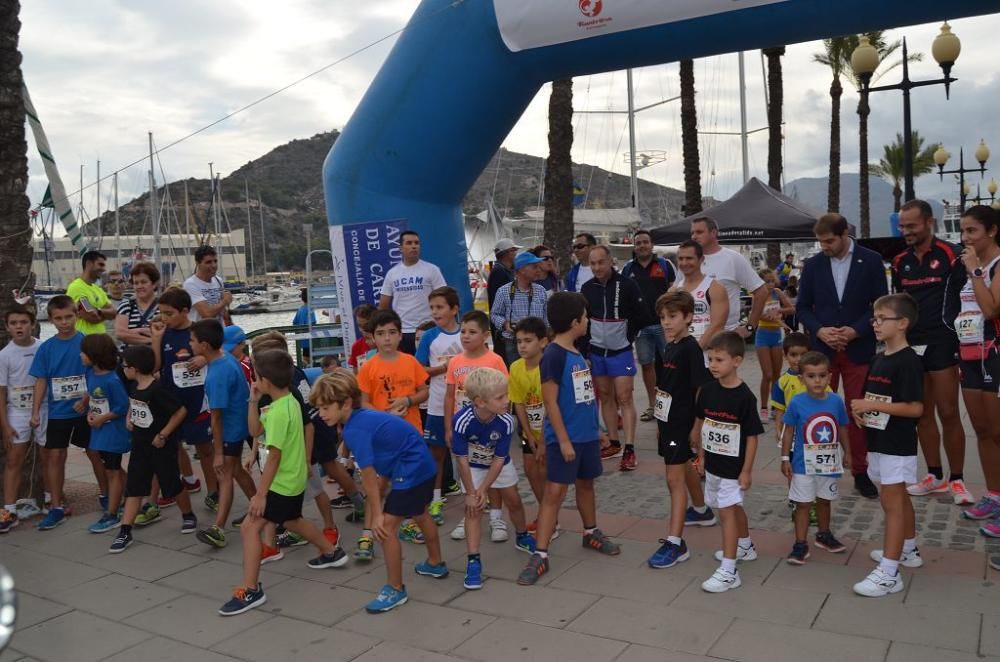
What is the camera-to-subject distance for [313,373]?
6539mm

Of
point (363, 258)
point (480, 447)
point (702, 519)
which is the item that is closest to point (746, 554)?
point (702, 519)

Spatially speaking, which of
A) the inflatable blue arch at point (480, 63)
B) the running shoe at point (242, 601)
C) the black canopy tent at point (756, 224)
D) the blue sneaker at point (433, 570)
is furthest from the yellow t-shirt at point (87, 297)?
the black canopy tent at point (756, 224)

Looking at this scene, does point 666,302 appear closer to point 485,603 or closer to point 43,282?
point 485,603

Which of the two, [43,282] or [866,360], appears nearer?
[866,360]

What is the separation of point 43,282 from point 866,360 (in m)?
73.8

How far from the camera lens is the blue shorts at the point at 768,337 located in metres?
8.16

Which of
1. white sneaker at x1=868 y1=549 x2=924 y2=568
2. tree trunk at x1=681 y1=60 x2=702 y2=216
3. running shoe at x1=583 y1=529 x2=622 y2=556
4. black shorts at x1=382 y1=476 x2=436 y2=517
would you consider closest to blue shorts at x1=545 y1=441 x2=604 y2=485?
running shoe at x1=583 y1=529 x2=622 y2=556

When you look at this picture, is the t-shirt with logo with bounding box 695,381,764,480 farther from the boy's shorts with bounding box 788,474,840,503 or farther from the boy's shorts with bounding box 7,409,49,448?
the boy's shorts with bounding box 7,409,49,448

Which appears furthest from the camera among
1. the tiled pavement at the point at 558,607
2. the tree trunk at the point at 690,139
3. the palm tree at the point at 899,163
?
the palm tree at the point at 899,163

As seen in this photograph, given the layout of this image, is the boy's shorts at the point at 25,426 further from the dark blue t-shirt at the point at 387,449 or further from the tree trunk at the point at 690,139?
the tree trunk at the point at 690,139

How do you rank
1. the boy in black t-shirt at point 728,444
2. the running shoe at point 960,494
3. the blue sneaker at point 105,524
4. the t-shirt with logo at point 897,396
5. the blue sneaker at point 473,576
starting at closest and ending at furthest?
1. the t-shirt with logo at point 897,396
2. the boy in black t-shirt at point 728,444
3. the blue sneaker at point 473,576
4. the running shoe at point 960,494
5. the blue sneaker at point 105,524

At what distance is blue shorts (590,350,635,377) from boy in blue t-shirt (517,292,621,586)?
7.53 ft

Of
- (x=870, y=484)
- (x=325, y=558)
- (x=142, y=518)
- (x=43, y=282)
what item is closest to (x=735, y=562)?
(x=870, y=484)

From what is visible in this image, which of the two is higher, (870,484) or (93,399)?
(93,399)
